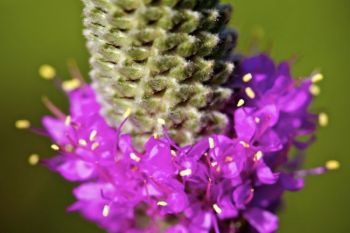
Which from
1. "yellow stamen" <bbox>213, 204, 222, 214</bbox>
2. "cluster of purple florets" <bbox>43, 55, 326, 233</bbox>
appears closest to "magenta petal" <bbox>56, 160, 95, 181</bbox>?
"cluster of purple florets" <bbox>43, 55, 326, 233</bbox>

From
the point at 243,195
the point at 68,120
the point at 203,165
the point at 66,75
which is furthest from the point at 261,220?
the point at 66,75

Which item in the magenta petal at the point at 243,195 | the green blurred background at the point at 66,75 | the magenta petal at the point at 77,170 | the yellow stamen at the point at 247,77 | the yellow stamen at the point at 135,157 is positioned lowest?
the green blurred background at the point at 66,75

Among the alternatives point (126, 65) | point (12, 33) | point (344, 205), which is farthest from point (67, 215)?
point (126, 65)

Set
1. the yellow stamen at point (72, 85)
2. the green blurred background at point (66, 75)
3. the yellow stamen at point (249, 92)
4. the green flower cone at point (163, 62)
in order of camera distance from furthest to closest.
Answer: the green blurred background at point (66, 75) < the yellow stamen at point (72, 85) < the yellow stamen at point (249, 92) < the green flower cone at point (163, 62)

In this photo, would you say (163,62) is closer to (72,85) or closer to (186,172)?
(186,172)

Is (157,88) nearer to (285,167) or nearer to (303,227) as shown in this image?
(285,167)

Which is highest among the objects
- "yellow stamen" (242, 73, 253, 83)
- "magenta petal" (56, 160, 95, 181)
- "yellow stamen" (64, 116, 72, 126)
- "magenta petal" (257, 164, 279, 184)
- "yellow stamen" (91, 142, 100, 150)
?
"yellow stamen" (242, 73, 253, 83)

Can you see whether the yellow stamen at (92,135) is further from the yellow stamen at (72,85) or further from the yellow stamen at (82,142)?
the yellow stamen at (72,85)

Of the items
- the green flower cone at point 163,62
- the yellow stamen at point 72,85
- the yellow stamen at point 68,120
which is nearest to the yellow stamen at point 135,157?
the green flower cone at point 163,62

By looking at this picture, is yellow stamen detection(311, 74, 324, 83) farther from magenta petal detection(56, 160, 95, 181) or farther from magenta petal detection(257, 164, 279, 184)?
magenta petal detection(56, 160, 95, 181)
